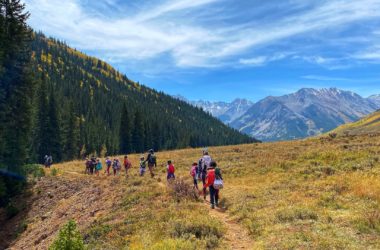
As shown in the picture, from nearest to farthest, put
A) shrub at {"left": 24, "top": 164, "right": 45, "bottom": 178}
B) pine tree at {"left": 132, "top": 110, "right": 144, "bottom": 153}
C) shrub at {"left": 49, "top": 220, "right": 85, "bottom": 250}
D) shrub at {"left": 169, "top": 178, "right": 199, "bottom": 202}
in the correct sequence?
shrub at {"left": 49, "top": 220, "right": 85, "bottom": 250} < shrub at {"left": 169, "top": 178, "right": 199, "bottom": 202} < shrub at {"left": 24, "top": 164, "right": 45, "bottom": 178} < pine tree at {"left": 132, "top": 110, "right": 144, "bottom": 153}

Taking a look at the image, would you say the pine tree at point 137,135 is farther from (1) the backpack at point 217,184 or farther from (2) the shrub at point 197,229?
(2) the shrub at point 197,229

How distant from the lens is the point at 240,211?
17.0 m

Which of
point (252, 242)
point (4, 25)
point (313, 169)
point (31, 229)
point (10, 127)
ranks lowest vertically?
point (31, 229)

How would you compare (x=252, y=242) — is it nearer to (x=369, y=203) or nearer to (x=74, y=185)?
(x=369, y=203)

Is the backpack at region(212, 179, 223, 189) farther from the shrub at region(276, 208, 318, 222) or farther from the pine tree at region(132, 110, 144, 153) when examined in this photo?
the pine tree at region(132, 110, 144, 153)

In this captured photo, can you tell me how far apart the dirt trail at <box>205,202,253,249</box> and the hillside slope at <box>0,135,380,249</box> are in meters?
0.06

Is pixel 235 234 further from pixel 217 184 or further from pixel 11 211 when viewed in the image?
pixel 11 211

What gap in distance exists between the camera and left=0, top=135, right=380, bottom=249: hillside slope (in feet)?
41.0

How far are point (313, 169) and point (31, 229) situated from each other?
22.1 meters

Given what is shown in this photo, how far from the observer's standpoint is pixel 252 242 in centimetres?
1282

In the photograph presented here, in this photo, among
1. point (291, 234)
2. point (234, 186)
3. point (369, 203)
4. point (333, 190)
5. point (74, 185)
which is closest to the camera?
point (291, 234)

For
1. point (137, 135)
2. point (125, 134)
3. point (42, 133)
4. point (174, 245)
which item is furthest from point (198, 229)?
point (137, 135)

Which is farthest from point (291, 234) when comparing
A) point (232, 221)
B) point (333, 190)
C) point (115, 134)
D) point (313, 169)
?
point (115, 134)

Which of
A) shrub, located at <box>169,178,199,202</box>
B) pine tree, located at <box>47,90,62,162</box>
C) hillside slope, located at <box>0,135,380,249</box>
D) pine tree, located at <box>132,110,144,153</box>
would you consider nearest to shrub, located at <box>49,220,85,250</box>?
hillside slope, located at <box>0,135,380,249</box>
